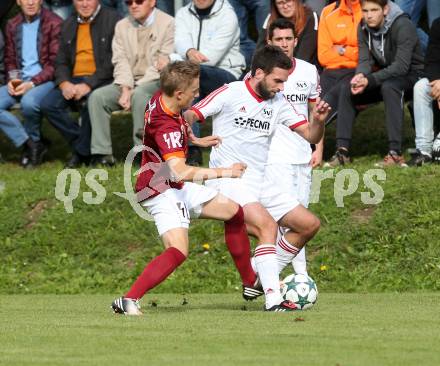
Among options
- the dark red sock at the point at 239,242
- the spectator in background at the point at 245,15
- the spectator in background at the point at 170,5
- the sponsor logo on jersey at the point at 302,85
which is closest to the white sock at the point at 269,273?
the dark red sock at the point at 239,242

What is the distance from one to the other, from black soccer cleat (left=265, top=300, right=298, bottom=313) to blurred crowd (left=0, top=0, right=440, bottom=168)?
556 centimetres

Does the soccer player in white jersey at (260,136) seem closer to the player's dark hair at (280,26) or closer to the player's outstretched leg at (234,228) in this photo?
the player's outstretched leg at (234,228)

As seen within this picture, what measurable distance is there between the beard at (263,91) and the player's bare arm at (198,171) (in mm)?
1183

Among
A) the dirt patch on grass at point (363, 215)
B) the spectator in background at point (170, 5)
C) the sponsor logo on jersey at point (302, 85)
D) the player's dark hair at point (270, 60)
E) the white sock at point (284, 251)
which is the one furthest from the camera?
the spectator in background at point (170, 5)

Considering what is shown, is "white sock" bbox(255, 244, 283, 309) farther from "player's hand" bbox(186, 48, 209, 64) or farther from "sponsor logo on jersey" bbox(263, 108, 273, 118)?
"player's hand" bbox(186, 48, 209, 64)

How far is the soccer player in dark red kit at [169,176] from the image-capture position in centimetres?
986

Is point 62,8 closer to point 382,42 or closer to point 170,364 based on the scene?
point 382,42

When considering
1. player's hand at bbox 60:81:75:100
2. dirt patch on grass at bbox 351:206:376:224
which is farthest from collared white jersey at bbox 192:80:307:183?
player's hand at bbox 60:81:75:100

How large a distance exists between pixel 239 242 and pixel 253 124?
3.54 feet

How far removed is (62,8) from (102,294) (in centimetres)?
593

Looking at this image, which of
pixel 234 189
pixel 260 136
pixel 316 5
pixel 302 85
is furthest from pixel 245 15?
pixel 234 189

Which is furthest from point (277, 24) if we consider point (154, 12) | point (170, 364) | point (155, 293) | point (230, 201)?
point (170, 364)

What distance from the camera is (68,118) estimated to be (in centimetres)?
1712

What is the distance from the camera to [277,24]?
12.3 m
